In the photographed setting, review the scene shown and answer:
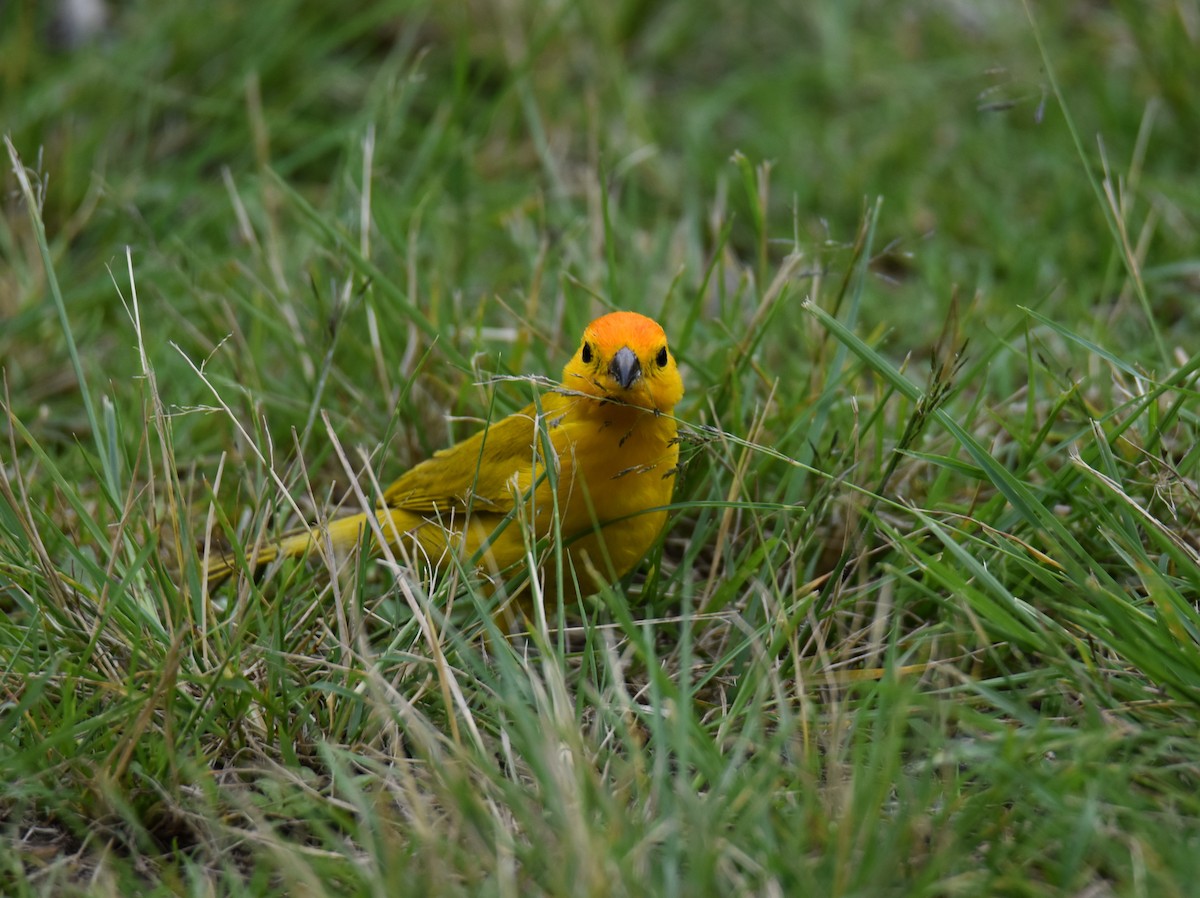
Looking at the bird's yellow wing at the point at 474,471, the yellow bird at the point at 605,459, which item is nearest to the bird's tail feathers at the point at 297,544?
the yellow bird at the point at 605,459

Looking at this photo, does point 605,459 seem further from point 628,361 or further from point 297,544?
point 297,544

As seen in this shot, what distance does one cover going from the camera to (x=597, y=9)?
19.9ft

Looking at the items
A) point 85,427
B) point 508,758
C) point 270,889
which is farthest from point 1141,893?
point 85,427

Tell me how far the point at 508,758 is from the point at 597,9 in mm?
4679

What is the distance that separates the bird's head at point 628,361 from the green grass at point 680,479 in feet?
0.86

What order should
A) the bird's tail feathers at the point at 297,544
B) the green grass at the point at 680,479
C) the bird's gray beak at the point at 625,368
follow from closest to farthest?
1. the green grass at the point at 680,479
2. the bird's gray beak at the point at 625,368
3. the bird's tail feathers at the point at 297,544

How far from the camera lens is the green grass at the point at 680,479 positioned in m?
2.14

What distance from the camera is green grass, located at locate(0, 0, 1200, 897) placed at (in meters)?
2.14

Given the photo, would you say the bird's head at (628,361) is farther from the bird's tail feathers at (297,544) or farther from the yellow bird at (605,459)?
the bird's tail feathers at (297,544)

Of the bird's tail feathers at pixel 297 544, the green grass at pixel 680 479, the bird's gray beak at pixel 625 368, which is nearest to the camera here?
the green grass at pixel 680 479

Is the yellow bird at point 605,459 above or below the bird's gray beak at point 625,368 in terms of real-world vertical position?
below

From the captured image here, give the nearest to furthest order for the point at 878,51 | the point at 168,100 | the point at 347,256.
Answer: the point at 347,256, the point at 168,100, the point at 878,51

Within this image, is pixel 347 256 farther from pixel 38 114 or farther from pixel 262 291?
pixel 38 114

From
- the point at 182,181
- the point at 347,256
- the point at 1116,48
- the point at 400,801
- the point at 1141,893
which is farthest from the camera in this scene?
the point at 1116,48
